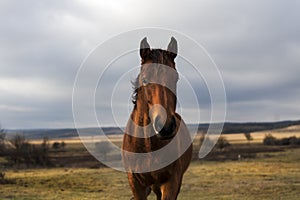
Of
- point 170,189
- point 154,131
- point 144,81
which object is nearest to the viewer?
point 144,81

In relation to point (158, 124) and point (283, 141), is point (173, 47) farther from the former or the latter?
point (283, 141)

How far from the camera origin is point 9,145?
61.0 meters

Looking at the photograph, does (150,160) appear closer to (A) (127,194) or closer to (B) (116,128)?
(B) (116,128)

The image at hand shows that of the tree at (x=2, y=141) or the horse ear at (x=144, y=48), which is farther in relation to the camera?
the tree at (x=2, y=141)

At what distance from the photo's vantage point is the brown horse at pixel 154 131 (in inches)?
199

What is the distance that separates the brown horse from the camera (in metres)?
5.06

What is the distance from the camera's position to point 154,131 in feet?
18.7

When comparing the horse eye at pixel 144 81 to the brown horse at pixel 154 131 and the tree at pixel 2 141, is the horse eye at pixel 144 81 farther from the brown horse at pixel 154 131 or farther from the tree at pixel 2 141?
the tree at pixel 2 141

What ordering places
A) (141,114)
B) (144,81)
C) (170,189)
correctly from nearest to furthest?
(144,81) < (141,114) < (170,189)

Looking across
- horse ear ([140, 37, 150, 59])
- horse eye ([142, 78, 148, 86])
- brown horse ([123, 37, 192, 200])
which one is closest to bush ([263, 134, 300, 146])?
brown horse ([123, 37, 192, 200])

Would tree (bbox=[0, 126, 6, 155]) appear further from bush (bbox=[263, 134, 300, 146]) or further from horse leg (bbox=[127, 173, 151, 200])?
bush (bbox=[263, 134, 300, 146])

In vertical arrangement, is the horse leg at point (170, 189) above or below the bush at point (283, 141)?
above

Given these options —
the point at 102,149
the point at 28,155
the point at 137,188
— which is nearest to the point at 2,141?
the point at 28,155

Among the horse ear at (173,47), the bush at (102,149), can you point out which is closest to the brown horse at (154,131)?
the horse ear at (173,47)
